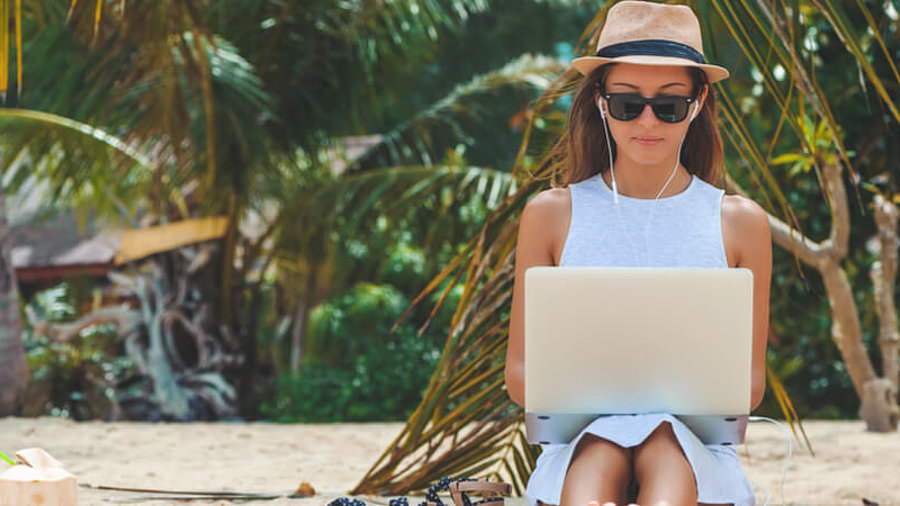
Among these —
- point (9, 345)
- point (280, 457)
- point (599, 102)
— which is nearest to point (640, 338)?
point (599, 102)

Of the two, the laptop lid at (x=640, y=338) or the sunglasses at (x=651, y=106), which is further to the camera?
the sunglasses at (x=651, y=106)

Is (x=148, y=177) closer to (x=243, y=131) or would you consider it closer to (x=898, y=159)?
(x=243, y=131)

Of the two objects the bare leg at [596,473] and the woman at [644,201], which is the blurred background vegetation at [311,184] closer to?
the woman at [644,201]

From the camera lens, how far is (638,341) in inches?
72.8

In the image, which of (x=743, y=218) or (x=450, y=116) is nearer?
(x=743, y=218)

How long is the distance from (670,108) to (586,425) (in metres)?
0.65

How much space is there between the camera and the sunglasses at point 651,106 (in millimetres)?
2086

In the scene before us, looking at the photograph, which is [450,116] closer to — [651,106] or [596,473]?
[651,106]

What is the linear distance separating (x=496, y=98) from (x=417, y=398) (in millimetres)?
2752

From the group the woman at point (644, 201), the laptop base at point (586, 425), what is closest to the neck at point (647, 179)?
the woman at point (644, 201)

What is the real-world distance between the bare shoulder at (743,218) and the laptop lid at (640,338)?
340 millimetres

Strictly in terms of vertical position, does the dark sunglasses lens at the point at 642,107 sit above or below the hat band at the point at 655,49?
below

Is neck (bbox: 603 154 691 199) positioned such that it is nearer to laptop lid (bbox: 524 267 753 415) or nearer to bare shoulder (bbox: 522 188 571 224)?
bare shoulder (bbox: 522 188 571 224)

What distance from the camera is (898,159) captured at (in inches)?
258
